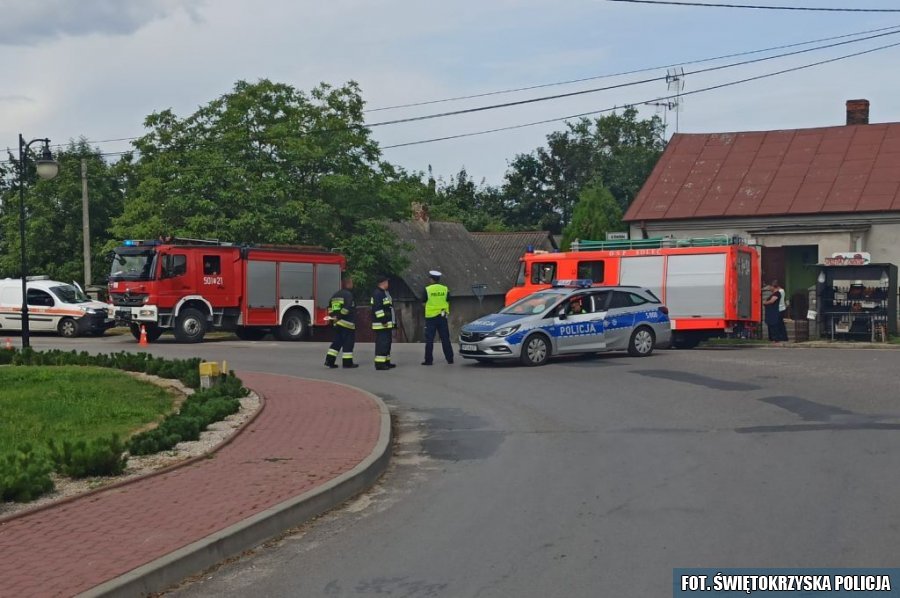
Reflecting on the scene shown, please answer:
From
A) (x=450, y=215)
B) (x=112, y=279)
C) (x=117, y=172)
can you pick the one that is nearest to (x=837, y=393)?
(x=112, y=279)

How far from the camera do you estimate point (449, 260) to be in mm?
53344

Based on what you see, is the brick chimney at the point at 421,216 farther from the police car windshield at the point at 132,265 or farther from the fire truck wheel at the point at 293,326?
the police car windshield at the point at 132,265

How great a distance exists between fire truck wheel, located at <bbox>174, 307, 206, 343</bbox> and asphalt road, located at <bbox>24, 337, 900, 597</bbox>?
11.8 meters

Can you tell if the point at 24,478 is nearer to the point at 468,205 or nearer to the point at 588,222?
the point at 588,222

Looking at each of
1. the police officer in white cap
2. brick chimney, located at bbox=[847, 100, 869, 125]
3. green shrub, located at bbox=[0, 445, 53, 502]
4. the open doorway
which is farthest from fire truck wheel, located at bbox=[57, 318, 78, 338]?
brick chimney, located at bbox=[847, 100, 869, 125]

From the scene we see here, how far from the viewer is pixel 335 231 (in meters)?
38.3

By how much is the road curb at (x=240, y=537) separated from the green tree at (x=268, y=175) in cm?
2612

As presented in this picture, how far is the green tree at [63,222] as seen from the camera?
1884 inches

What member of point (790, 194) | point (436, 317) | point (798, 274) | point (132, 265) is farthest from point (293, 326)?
point (798, 274)

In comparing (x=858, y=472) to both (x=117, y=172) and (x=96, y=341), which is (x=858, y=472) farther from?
(x=117, y=172)

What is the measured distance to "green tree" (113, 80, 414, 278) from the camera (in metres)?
35.5

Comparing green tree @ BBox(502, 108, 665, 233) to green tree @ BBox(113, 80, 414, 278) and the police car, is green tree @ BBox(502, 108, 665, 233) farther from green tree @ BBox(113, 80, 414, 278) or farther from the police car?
the police car

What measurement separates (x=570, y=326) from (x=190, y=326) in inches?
448

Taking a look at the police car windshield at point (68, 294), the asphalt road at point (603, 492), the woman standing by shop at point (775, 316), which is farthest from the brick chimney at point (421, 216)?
the asphalt road at point (603, 492)
